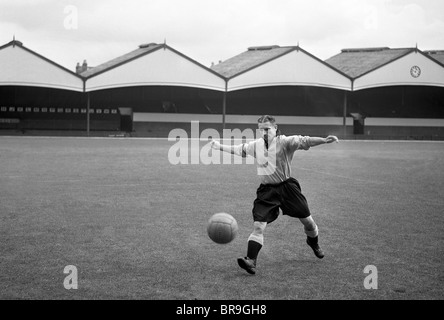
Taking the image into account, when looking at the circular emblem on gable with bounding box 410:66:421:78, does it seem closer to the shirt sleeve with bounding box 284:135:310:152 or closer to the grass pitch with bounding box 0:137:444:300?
the grass pitch with bounding box 0:137:444:300

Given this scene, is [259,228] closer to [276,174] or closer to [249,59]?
[276,174]

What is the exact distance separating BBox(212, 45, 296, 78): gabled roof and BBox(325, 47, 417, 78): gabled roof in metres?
6.81

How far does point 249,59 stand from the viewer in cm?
5244

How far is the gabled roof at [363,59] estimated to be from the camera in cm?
5044

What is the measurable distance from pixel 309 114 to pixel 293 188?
1872 inches

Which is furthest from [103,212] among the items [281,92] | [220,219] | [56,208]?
[281,92]

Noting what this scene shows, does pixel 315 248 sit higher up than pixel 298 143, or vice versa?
pixel 298 143

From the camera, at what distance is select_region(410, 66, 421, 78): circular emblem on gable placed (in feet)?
165

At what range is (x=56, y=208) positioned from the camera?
10945mm

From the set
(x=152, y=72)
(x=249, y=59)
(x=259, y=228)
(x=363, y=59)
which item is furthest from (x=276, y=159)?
(x=363, y=59)

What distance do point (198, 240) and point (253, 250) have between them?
70.3 inches

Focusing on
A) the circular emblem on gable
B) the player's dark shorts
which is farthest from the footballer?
the circular emblem on gable

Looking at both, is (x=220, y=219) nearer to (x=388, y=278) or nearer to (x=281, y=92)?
(x=388, y=278)

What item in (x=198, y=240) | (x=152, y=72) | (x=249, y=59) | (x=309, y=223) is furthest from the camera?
(x=249, y=59)
